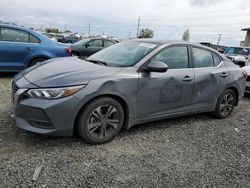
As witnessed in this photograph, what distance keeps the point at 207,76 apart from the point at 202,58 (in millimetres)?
357

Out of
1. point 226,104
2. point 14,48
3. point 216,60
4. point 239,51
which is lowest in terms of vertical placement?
point 226,104

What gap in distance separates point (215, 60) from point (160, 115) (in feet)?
5.51

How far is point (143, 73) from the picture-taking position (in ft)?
11.6

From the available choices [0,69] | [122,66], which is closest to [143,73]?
[122,66]

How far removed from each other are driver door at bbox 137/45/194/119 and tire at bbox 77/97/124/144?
0.38 m

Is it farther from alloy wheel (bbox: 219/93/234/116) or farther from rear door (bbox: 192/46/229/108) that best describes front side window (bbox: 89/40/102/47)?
alloy wheel (bbox: 219/93/234/116)

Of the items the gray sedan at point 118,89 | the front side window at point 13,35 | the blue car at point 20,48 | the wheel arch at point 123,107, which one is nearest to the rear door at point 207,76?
the gray sedan at point 118,89

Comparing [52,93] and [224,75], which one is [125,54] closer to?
[52,93]

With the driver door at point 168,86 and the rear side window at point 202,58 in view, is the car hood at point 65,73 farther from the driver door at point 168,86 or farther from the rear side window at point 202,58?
the rear side window at point 202,58

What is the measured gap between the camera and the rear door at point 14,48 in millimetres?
6500

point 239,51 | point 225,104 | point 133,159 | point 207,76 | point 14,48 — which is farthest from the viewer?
point 239,51

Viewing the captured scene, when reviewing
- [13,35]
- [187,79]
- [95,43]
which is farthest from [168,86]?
[95,43]

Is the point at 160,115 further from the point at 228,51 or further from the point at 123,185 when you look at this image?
the point at 228,51

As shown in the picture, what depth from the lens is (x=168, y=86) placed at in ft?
12.4
